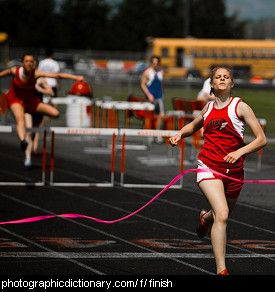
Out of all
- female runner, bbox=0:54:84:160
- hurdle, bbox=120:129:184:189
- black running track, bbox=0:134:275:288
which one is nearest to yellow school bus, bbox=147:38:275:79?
female runner, bbox=0:54:84:160

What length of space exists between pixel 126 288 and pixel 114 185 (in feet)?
19.0

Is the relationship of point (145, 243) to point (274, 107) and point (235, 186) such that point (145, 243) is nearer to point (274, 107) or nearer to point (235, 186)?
point (235, 186)

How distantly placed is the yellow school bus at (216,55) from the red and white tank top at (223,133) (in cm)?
4743

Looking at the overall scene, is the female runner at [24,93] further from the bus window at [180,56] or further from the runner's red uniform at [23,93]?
the bus window at [180,56]

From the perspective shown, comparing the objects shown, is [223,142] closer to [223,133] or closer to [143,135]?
[223,133]

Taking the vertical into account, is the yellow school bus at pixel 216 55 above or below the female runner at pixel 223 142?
above

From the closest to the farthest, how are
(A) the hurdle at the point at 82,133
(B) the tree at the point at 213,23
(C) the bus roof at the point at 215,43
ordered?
(A) the hurdle at the point at 82,133 → (C) the bus roof at the point at 215,43 → (B) the tree at the point at 213,23

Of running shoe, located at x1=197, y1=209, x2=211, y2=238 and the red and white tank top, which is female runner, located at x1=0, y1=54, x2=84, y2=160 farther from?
the red and white tank top

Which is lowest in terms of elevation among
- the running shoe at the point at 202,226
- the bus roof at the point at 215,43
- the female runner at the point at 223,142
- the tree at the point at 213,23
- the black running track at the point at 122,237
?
the black running track at the point at 122,237

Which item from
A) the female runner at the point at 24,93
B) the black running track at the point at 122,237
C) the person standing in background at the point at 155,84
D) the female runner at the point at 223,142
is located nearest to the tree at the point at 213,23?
the person standing in background at the point at 155,84

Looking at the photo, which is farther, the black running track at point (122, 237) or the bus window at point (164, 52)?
the bus window at point (164, 52)

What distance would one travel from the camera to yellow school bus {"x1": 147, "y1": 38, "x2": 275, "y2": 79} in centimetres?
5347

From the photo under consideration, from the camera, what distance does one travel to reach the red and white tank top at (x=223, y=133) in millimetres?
5766

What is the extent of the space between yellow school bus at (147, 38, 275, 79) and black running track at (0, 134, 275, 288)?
43315mm
